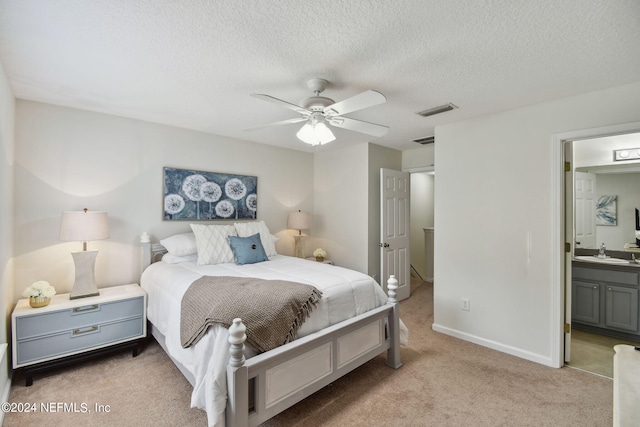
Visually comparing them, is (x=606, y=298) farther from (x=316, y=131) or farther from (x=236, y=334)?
(x=236, y=334)

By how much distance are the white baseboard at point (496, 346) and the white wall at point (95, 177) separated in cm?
324

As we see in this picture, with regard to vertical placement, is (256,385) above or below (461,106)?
below

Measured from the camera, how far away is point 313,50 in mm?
1789

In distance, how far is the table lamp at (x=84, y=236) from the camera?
2469 millimetres

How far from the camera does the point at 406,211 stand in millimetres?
4512

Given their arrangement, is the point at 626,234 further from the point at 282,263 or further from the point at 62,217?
the point at 62,217

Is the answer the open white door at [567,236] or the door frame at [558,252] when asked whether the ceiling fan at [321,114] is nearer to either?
the door frame at [558,252]

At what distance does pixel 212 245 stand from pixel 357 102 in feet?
7.06

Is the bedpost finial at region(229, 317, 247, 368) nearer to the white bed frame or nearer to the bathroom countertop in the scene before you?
the white bed frame

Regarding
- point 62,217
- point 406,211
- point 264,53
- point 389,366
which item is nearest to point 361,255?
point 406,211

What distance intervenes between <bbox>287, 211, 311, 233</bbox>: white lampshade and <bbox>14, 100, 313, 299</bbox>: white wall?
1.11 metres

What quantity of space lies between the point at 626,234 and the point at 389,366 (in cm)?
329

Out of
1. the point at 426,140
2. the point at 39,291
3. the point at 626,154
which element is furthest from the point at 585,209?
the point at 39,291

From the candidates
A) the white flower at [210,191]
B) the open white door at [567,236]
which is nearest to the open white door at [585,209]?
the open white door at [567,236]
